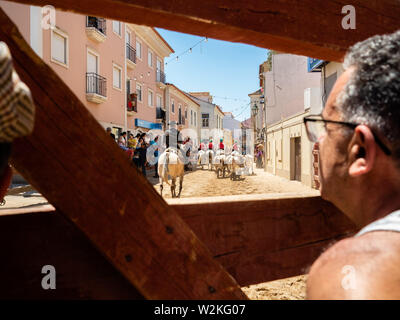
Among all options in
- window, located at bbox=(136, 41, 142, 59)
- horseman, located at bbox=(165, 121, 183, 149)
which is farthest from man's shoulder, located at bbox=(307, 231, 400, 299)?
window, located at bbox=(136, 41, 142, 59)

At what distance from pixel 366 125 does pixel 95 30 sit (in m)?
19.7

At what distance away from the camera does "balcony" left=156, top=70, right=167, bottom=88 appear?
3024 cm

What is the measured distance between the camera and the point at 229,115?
8625cm

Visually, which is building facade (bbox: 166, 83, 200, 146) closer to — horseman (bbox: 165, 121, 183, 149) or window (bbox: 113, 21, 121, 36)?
horseman (bbox: 165, 121, 183, 149)

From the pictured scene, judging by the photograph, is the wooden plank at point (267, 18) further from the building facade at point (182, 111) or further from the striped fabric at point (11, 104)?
the building facade at point (182, 111)

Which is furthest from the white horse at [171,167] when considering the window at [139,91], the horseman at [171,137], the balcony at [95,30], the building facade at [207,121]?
the building facade at [207,121]

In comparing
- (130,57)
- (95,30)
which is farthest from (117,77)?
(95,30)

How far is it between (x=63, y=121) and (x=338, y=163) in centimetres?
75

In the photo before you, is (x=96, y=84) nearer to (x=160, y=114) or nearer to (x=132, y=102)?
(x=132, y=102)

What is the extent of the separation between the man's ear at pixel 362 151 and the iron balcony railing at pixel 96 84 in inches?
751

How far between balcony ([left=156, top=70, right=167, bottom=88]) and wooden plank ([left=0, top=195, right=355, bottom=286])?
30010 mm
